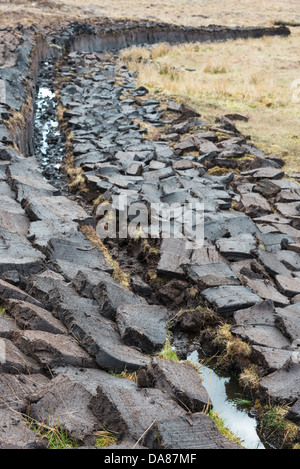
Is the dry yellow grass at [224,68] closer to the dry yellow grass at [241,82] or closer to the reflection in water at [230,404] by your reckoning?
the dry yellow grass at [241,82]

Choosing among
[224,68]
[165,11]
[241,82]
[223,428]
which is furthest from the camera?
[165,11]

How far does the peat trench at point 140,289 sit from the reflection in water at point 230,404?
15 centimetres

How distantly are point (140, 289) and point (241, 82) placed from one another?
43.4 ft

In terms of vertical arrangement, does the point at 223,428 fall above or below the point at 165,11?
below

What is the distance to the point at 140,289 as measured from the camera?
6.19 meters

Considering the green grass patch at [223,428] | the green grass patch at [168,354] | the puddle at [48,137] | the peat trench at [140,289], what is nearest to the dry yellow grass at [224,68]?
the peat trench at [140,289]

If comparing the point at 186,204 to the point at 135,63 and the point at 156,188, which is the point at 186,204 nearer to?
the point at 156,188

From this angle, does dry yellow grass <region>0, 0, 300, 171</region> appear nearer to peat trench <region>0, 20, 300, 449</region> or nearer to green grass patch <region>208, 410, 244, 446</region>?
peat trench <region>0, 20, 300, 449</region>

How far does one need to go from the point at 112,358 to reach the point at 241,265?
271 cm

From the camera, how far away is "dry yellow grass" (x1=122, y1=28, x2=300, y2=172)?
1258cm

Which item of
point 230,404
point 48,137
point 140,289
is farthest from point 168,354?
point 48,137

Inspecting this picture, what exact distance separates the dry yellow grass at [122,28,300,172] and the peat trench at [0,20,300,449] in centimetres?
140

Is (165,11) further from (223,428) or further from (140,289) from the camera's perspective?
(223,428)

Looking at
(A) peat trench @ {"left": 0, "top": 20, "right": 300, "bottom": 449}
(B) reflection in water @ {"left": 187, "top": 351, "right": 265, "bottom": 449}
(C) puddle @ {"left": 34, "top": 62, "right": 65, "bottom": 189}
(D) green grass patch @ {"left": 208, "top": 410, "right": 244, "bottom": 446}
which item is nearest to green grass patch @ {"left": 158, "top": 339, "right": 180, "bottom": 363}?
(A) peat trench @ {"left": 0, "top": 20, "right": 300, "bottom": 449}
